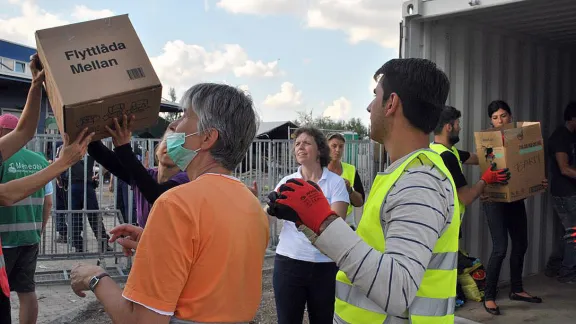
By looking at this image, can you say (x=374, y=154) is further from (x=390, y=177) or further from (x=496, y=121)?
(x=390, y=177)

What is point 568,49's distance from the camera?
607 cm

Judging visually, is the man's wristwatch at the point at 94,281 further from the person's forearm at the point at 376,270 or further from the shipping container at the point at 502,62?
the shipping container at the point at 502,62

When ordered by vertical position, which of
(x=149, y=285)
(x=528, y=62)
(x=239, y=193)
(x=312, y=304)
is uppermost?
(x=528, y=62)

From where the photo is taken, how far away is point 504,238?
4.77m

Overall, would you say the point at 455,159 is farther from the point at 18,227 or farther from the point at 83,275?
the point at 18,227

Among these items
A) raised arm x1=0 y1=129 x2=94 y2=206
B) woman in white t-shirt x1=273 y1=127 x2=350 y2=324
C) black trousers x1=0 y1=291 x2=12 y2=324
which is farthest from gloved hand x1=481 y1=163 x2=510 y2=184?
black trousers x1=0 y1=291 x2=12 y2=324

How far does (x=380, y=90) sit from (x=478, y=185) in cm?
305

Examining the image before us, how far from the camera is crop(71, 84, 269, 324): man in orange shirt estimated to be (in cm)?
143

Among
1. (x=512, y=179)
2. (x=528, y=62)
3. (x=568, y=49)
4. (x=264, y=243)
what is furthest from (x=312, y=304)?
(x=568, y=49)

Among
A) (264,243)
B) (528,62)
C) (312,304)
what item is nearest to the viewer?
(264,243)

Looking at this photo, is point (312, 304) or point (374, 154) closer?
point (312, 304)

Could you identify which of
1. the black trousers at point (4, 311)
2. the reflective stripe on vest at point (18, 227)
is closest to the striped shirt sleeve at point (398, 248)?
the black trousers at point (4, 311)

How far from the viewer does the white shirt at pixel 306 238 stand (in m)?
3.39

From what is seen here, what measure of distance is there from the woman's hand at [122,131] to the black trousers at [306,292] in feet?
5.22
